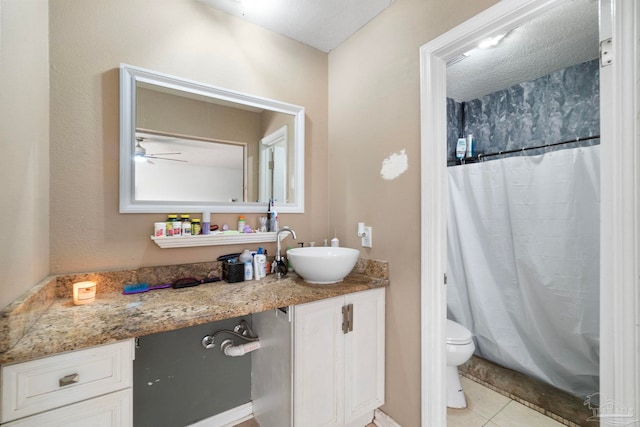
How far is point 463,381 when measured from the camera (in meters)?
1.99

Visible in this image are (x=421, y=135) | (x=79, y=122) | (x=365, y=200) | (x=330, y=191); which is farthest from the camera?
(x=330, y=191)

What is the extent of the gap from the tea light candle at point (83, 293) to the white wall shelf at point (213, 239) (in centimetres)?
31

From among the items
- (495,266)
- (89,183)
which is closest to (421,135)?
(495,266)

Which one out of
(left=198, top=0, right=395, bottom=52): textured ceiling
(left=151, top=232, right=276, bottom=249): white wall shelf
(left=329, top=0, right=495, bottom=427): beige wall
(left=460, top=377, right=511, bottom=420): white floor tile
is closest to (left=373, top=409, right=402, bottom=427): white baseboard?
(left=329, top=0, right=495, bottom=427): beige wall

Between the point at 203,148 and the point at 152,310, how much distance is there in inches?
35.6

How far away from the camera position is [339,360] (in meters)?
1.33

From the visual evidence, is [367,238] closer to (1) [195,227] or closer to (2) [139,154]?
(1) [195,227]

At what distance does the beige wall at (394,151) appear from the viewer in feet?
4.57

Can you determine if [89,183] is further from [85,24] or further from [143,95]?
[85,24]

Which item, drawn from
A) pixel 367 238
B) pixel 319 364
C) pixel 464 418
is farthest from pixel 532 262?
pixel 319 364

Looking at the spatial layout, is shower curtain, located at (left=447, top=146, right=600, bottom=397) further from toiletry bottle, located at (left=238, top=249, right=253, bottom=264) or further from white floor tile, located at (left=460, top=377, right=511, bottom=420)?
toiletry bottle, located at (left=238, top=249, right=253, bottom=264)

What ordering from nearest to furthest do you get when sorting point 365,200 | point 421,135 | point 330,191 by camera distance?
1. point 421,135
2. point 365,200
3. point 330,191

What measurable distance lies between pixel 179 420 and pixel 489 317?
220 centimetres

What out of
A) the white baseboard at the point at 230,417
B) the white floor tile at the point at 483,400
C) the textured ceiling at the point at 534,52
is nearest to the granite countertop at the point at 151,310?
the white baseboard at the point at 230,417
